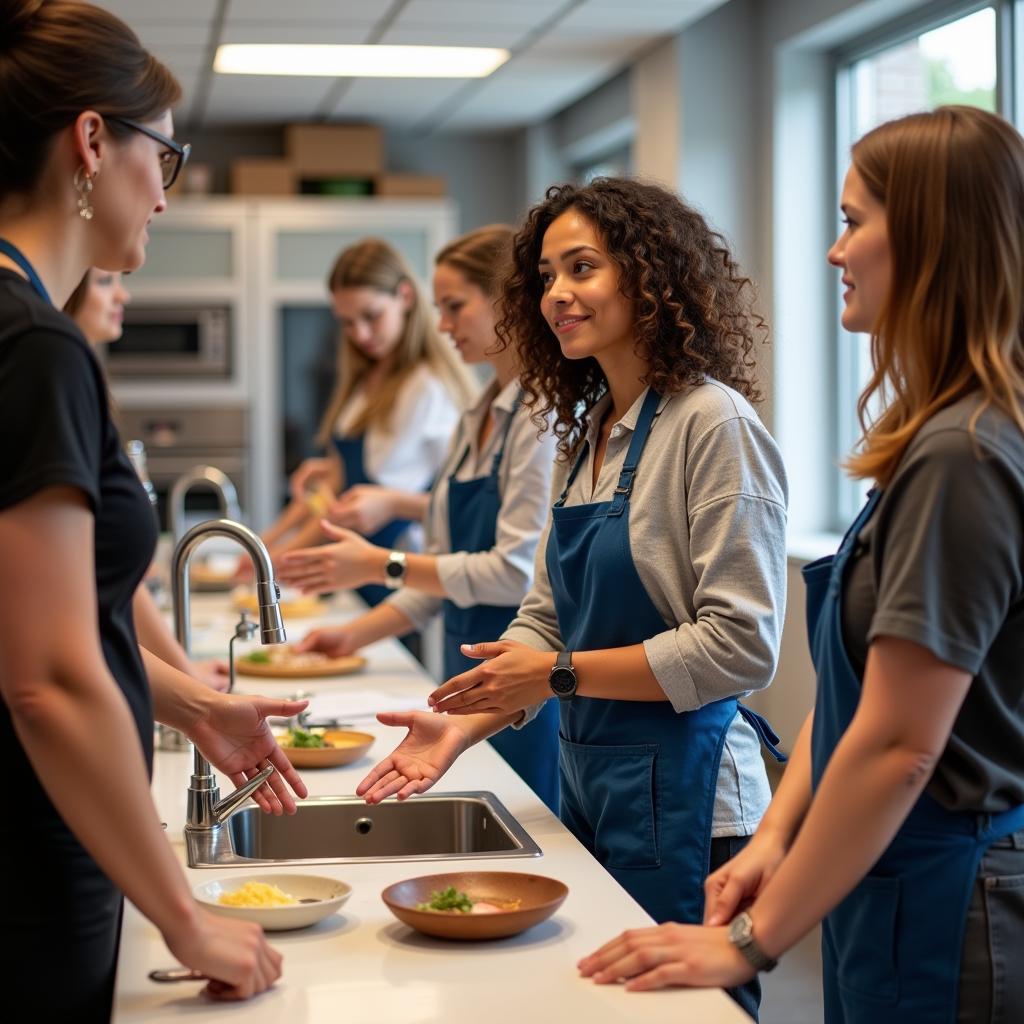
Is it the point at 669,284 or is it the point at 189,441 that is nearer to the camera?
the point at 669,284

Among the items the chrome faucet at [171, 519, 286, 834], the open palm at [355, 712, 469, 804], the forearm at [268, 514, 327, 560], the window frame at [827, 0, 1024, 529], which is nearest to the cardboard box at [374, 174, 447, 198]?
the window frame at [827, 0, 1024, 529]

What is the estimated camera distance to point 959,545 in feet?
3.90

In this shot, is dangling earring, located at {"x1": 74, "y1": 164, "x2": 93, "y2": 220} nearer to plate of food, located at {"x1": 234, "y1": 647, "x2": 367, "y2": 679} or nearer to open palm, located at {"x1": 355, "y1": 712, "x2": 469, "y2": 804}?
open palm, located at {"x1": 355, "y1": 712, "x2": 469, "y2": 804}

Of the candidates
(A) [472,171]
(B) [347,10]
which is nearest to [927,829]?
(B) [347,10]

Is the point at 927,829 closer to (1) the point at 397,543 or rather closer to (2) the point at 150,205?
(2) the point at 150,205

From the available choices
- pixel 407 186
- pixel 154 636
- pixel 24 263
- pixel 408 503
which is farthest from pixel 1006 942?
pixel 407 186

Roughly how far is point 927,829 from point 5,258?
0.97m

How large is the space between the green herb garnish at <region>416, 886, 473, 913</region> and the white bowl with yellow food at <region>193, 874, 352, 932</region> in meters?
0.09

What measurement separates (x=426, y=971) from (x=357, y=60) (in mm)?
4961

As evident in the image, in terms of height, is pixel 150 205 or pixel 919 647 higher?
pixel 150 205

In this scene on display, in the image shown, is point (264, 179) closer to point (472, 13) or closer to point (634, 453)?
point (472, 13)

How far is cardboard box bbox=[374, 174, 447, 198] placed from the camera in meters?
7.00

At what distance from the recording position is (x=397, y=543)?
4.31 metres

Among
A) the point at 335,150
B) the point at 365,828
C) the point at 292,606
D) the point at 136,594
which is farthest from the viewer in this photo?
the point at 335,150
